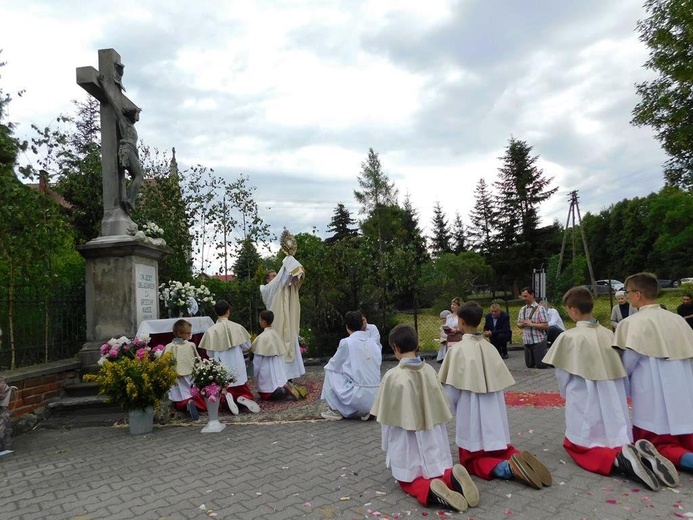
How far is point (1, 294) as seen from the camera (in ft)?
24.4

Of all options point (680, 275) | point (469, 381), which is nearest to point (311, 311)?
point (469, 381)

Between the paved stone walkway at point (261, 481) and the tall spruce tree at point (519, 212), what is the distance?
37.6m

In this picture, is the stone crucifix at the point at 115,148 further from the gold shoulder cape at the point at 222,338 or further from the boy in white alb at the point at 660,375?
the boy in white alb at the point at 660,375

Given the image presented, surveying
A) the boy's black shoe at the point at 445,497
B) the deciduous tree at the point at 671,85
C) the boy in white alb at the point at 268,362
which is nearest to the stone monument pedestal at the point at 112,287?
the boy in white alb at the point at 268,362

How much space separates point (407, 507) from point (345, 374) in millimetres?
3123

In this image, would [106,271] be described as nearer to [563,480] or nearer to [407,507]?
[407,507]

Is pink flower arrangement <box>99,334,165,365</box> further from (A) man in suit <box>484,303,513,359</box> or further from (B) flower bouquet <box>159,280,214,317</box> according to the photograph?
(A) man in suit <box>484,303,513,359</box>

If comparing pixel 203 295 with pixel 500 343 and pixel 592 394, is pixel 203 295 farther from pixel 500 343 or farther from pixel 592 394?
pixel 592 394

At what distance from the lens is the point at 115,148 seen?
8.55 metres

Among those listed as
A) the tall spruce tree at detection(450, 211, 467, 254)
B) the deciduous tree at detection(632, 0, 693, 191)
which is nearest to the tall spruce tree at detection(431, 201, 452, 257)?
the tall spruce tree at detection(450, 211, 467, 254)

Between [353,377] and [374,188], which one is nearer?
[353,377]

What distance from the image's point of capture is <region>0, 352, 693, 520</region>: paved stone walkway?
3.81 meters

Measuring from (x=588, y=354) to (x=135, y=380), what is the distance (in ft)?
16.1

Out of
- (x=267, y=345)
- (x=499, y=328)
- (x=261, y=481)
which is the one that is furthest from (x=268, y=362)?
(x=499, y=328)
